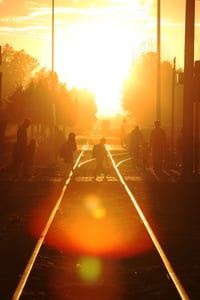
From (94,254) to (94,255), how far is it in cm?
9

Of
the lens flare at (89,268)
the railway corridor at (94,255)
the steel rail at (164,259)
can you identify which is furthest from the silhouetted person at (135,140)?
the lens flare at (89,268)

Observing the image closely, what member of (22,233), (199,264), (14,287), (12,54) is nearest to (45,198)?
(22,233)

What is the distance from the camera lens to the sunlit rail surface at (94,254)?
8.60 metres

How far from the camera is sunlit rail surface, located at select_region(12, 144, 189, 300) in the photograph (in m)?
8.60

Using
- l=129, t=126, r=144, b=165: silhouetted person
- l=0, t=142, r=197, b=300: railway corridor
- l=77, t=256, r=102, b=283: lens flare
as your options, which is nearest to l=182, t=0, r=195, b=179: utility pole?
l=0, t=142, r=197, b=300: railway corridor

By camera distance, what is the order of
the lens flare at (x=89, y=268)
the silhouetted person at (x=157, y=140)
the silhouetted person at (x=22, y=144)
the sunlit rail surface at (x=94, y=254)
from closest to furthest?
the sunlit rail surface at (x=94, y=254), the lens flare at (x=89, y=268), the silhouetted person at (x=22, y=144), the silhouetted person at (x=157, y=140)

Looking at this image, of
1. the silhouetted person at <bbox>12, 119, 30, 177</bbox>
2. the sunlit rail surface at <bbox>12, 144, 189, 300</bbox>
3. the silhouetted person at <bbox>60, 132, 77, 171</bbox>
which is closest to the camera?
the sunlit rail surface at <bbox>12, 144, 189, 300</bbox>

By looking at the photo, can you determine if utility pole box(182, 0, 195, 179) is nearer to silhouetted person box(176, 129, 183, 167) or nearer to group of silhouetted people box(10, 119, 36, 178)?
group of silhouetted people box(10, 119, 36, 178)

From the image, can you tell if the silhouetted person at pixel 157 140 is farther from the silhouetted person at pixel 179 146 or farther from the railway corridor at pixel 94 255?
the railway corridor at pixel 94 255

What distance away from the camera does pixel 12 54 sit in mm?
158875

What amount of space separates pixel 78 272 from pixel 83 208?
8.25m

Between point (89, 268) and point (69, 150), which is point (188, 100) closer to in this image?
point (69, 150)

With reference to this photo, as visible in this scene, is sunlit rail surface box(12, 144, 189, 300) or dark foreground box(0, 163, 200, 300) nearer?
sunlit rail surface box(12, 144, 189, 300)

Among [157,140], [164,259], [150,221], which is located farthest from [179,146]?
[164,259]
